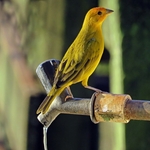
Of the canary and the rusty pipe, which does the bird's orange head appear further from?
the rusty pipe

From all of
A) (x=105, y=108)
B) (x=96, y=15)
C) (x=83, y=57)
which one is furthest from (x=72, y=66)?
(x=105, y=108)

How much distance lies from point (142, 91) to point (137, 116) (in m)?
1.72

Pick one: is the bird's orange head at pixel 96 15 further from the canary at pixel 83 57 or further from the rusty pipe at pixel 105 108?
the rusty pipe at pixel 105 108

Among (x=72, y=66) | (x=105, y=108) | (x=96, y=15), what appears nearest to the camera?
(x=105, y=108)

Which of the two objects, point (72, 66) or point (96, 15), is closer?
point (72, 66)

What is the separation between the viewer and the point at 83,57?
2.34m

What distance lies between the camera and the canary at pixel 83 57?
218 centimetres

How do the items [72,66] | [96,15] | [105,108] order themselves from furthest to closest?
[96,15], [72,66], [105,108]

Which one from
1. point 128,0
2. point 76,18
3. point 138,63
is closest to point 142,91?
point 138,63

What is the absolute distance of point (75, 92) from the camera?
3971 millimetres

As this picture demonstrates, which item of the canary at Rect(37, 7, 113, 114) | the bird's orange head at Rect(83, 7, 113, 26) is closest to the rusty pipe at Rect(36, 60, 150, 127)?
the canary at Rect(37, 7, 113, 114)

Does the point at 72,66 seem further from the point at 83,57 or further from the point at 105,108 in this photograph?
the point at 105,108

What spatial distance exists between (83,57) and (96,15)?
0.60 feet

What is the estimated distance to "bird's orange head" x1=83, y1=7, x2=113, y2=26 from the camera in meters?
2.34
